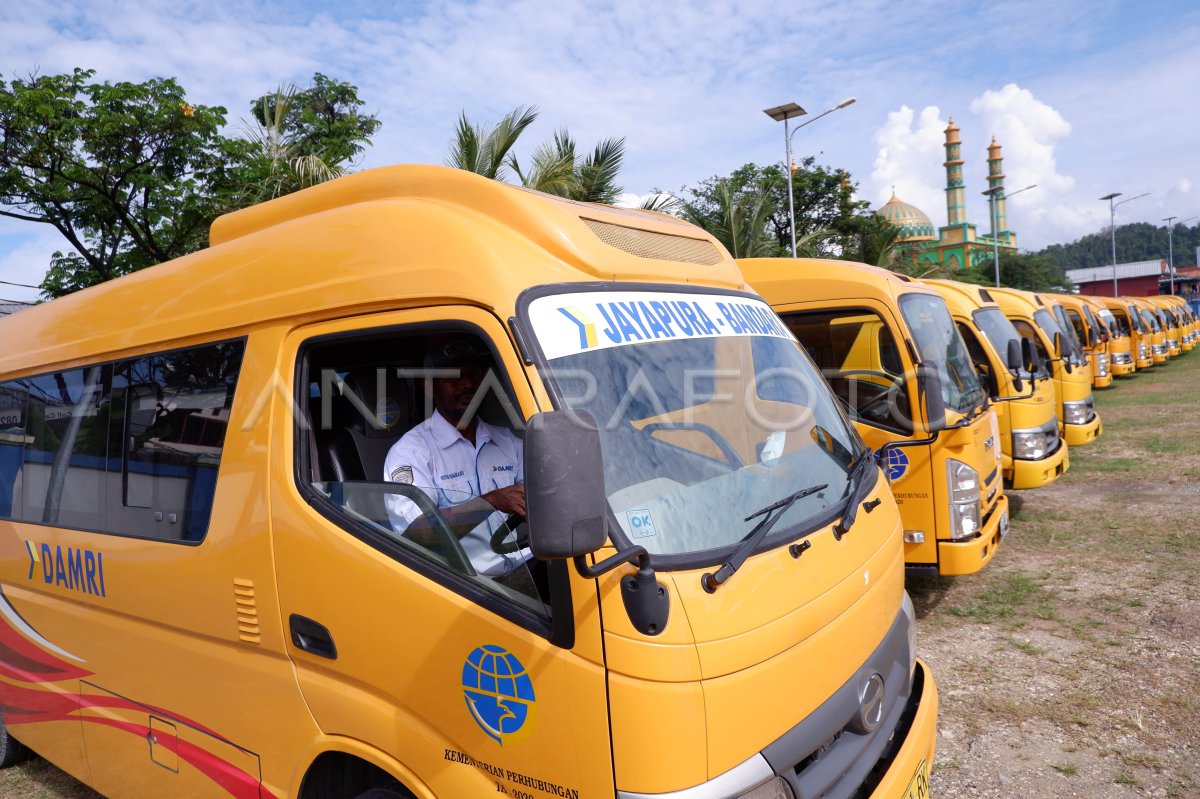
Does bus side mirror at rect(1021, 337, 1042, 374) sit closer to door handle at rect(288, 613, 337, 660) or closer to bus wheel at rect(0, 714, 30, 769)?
door handle at rect(288, 613, 337, 660)

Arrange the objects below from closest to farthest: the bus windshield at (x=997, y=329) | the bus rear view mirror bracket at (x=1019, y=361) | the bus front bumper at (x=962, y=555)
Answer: the bus front bumper at (x=962, y=555)
the bus rear view mirror bracket at (x=1019, y=361)
the bus windshield at (x=997, y=329)

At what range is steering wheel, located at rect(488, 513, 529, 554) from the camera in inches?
90.7

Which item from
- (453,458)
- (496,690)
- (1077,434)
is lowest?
(1077,434)

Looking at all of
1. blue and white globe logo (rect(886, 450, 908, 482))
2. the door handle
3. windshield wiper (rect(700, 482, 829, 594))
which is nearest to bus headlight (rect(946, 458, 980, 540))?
blue and white globe logo (rect(886, 450, 908, 482))

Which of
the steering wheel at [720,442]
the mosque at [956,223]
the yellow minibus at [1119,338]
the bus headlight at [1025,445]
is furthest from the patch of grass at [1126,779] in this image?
the mosque at [956,223]

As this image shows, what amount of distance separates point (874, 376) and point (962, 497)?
1.03 m

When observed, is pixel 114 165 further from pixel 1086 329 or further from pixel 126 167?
pixel 1086 329

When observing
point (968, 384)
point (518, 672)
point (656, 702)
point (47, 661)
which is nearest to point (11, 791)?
point (47, 661)

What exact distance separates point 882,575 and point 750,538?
0.85m

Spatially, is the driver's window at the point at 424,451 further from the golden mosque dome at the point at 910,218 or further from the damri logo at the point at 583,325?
the golden mosque dome at the point at 910,218

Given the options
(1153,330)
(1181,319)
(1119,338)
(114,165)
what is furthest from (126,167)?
(1181,319)

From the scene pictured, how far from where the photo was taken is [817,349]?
6.29 m

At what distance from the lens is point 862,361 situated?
20.0ft

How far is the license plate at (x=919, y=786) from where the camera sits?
2689 mm
